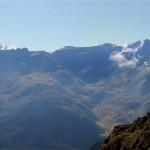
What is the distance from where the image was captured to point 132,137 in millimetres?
71500

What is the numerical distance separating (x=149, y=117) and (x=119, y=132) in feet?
23.8

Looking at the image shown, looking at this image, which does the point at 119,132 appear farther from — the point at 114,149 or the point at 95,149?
the point at 95,149

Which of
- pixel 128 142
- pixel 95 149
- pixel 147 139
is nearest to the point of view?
pixel 147 139

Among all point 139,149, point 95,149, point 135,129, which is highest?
point 95,149

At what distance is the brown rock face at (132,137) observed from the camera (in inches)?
2567

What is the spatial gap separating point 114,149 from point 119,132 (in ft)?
25.7

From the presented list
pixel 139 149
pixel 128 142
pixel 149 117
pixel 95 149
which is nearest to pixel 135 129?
pixel 149 117

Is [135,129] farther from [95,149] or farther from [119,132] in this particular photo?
[95,149]

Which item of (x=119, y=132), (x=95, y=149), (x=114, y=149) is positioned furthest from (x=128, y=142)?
(x=95, y=149)

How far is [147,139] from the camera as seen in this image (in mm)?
64188

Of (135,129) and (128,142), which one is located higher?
(135,129)

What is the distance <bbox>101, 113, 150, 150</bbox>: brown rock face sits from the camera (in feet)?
214

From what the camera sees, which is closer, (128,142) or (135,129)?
(128,142)

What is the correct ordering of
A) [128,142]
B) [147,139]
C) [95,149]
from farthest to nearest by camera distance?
[95,149]
[128,142]
[147,139]
